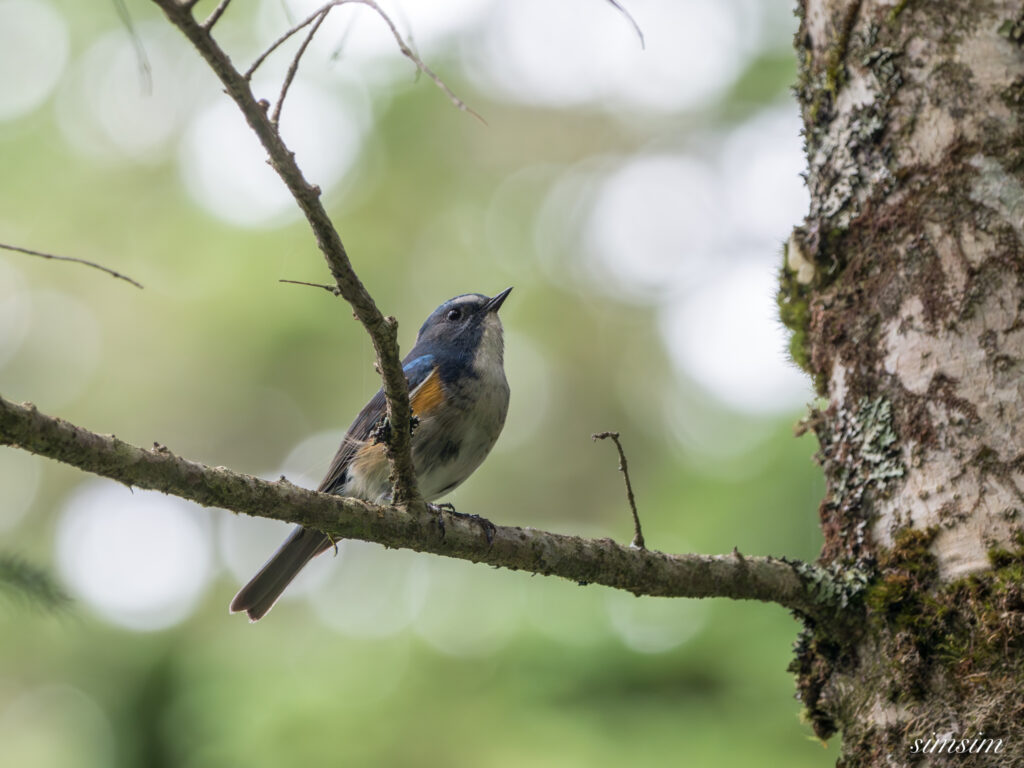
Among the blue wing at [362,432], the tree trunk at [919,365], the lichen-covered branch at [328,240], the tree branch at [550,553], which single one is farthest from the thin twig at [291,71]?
the blue wing at [362,432]

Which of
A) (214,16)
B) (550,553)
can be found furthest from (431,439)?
(214,16)

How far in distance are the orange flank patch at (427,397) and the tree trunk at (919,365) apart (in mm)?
1659

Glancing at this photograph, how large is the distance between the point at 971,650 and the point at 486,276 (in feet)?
23.2

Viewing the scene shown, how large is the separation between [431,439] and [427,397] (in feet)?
0.64

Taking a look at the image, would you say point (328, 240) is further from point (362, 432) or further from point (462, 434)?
point (362, 432)

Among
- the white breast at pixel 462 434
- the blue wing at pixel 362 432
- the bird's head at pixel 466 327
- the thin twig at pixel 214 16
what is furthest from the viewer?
the bird's head at pixel 466 327

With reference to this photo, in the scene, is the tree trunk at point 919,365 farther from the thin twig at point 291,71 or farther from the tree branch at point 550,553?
the thin twig at point 291,71

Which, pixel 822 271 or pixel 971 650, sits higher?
pixel 822 271

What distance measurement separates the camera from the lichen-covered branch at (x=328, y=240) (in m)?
1.64

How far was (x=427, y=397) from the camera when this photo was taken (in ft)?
13.6

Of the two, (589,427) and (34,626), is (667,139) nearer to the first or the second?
(589,427)

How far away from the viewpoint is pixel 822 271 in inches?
122

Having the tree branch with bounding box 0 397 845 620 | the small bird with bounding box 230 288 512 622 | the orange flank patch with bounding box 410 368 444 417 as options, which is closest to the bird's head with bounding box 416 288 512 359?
the small bird with bounding box 230 288 512 622

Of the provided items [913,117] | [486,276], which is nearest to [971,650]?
[913,117]
